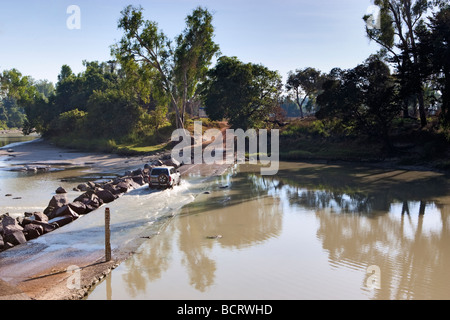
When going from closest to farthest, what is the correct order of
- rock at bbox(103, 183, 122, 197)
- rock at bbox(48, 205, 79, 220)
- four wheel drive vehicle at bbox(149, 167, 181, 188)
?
rock at bbox(48, 205, 79, 220) → rock at bbox(103, 183, 122, 197) → four wheel drive vehicle at bbox(149, 167, 181, 188)

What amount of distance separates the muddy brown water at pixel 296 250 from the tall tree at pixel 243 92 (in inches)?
1275

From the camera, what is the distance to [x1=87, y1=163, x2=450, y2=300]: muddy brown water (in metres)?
10.7

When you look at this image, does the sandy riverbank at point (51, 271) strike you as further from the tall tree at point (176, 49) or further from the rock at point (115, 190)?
the tall tree at point (176, 49)

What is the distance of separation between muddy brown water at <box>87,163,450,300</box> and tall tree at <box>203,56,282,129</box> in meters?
32.4

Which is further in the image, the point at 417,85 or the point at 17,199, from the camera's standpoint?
the point at 417,85

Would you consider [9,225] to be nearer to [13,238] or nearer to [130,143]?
[13,238]

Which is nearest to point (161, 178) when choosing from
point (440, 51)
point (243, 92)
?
point (440, 51)

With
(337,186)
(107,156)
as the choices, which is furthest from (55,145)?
(337,186)

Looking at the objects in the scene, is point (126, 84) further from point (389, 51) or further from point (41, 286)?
point (41, 286)

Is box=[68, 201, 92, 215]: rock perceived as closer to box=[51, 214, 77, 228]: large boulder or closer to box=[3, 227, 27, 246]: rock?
box=[51, 214, 77, 228]: large boulder

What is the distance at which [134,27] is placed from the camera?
53656 mm

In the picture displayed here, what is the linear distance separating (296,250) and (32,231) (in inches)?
419

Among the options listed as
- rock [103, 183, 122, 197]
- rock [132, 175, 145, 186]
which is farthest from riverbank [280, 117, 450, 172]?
rock [103, 183, 122, 197]
